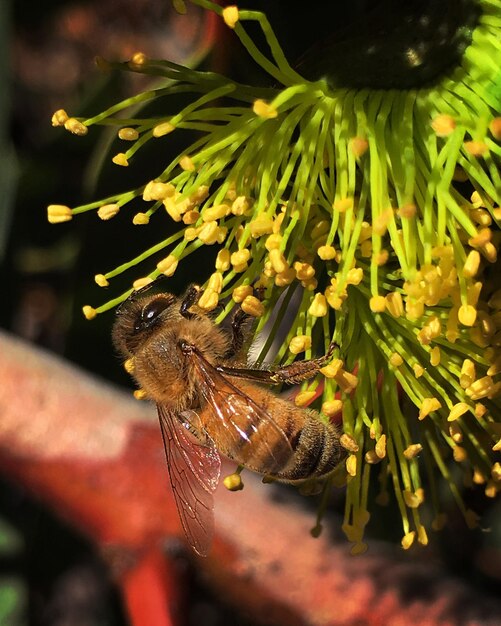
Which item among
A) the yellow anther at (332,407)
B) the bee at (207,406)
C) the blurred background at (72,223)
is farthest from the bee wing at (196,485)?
the blurred background at (72,223)

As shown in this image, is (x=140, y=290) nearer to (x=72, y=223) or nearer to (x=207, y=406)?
(x=207, y=406)

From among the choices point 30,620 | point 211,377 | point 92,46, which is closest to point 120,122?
point 211,377

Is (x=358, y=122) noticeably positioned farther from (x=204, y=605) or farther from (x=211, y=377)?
(x=204, y=605)

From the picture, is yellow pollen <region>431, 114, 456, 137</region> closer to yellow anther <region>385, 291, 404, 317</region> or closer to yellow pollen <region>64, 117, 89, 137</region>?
yellow anther <region>385, 291, 404, 317</region>

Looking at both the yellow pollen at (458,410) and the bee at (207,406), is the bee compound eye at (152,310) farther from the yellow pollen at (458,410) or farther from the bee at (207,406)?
the yellow pollen at (458,410)

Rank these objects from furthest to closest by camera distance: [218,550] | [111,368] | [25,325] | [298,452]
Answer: [25,325]
[111,368]
[218,550]
[298,452]

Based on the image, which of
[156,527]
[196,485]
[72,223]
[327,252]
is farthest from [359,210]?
[72,223]
